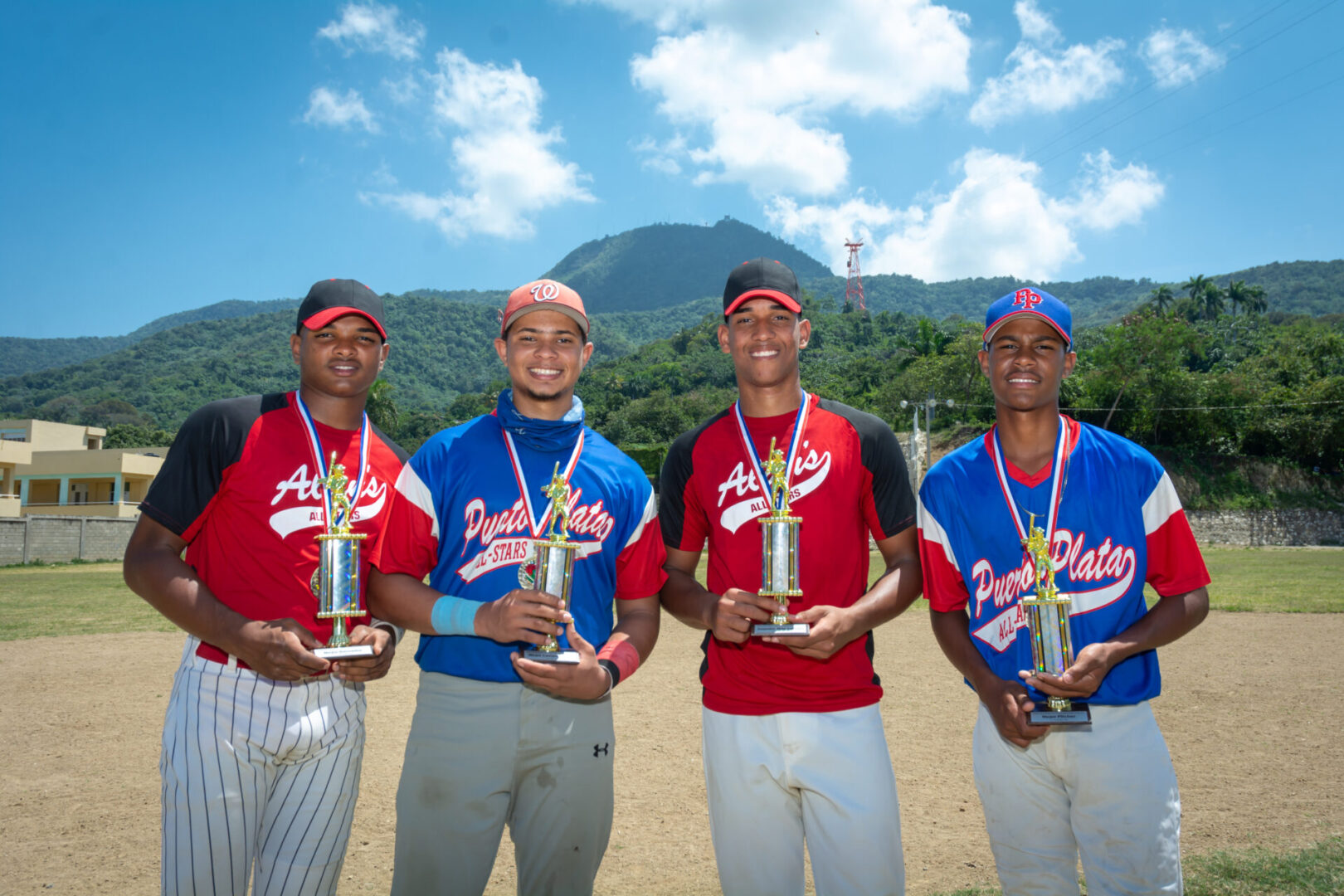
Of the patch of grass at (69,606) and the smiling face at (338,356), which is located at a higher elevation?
the smiling face at (338,356)

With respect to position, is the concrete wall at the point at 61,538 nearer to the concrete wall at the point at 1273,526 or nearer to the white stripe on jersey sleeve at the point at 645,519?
the white stripe on jersey sleeve at the point at 645,519

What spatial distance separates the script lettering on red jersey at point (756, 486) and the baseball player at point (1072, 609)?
487 millimetres

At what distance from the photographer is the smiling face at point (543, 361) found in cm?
346

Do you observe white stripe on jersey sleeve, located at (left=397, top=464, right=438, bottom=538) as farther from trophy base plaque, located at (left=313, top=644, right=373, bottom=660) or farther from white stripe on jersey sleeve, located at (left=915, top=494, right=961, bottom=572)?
white stripe on jersey sleeve, located at (left=915, top=494, right=961, bottom=572)

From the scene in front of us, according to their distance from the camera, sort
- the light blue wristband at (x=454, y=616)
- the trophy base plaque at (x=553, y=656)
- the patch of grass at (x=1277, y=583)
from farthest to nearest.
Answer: the patch of grass at (x=1277, y=583) → the light blue wristband at (x=454, y=616) → the trophy base plaque at (x=553, y=656)

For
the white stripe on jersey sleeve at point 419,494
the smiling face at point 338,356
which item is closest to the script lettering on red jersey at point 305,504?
the white stripe on jersey sleeve at point 419,494

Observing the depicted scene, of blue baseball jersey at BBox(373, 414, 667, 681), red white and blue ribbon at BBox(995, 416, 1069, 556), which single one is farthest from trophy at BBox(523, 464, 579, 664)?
red white and blue ribbon at BBox(995, 416, 1069, 556)

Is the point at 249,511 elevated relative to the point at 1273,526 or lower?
elevated

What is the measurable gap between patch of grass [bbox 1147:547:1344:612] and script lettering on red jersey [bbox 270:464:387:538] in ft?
35.1

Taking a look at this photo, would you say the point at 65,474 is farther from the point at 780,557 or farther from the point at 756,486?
the point at 780,557

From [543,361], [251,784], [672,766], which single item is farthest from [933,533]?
[672,766]

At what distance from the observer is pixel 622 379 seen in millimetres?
110062

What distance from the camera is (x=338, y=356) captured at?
12.1 ft

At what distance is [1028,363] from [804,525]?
1216 millimetres
